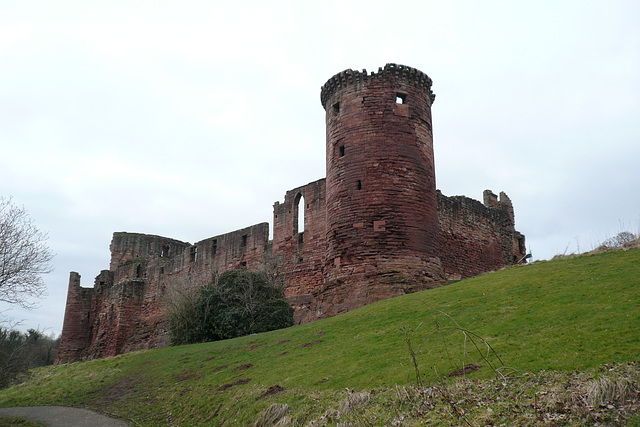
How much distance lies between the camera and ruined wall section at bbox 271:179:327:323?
26.0m

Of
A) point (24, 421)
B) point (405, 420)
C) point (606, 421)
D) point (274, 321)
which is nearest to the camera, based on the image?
point (606, 421)

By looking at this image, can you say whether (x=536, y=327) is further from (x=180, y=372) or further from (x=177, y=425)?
(x=180, y=372)

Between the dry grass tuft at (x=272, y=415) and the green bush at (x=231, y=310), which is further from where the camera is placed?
the green bush at (x=231, y=310)

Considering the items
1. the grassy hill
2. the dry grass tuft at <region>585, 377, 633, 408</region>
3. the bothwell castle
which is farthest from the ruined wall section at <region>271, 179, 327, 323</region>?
the dry grass tuft at <region>585, 377, 633, 408</region>

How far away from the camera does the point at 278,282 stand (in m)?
26.9

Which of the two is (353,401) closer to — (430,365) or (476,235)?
(430,365)

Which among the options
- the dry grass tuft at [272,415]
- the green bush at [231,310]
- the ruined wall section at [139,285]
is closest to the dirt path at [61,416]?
the dry grass tuft at [272,415]

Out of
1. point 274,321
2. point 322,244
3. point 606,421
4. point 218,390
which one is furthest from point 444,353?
point 322,244

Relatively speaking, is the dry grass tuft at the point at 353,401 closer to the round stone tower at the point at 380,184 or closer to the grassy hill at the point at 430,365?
the grassy hill at the point at 430,365

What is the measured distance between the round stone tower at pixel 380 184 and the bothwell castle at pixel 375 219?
36 mm

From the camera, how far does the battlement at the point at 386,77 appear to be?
2103 cm

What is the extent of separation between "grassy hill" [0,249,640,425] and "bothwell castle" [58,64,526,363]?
2.78 metres

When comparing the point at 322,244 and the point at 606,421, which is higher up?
the point at 322,244

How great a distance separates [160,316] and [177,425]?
25.0 m
